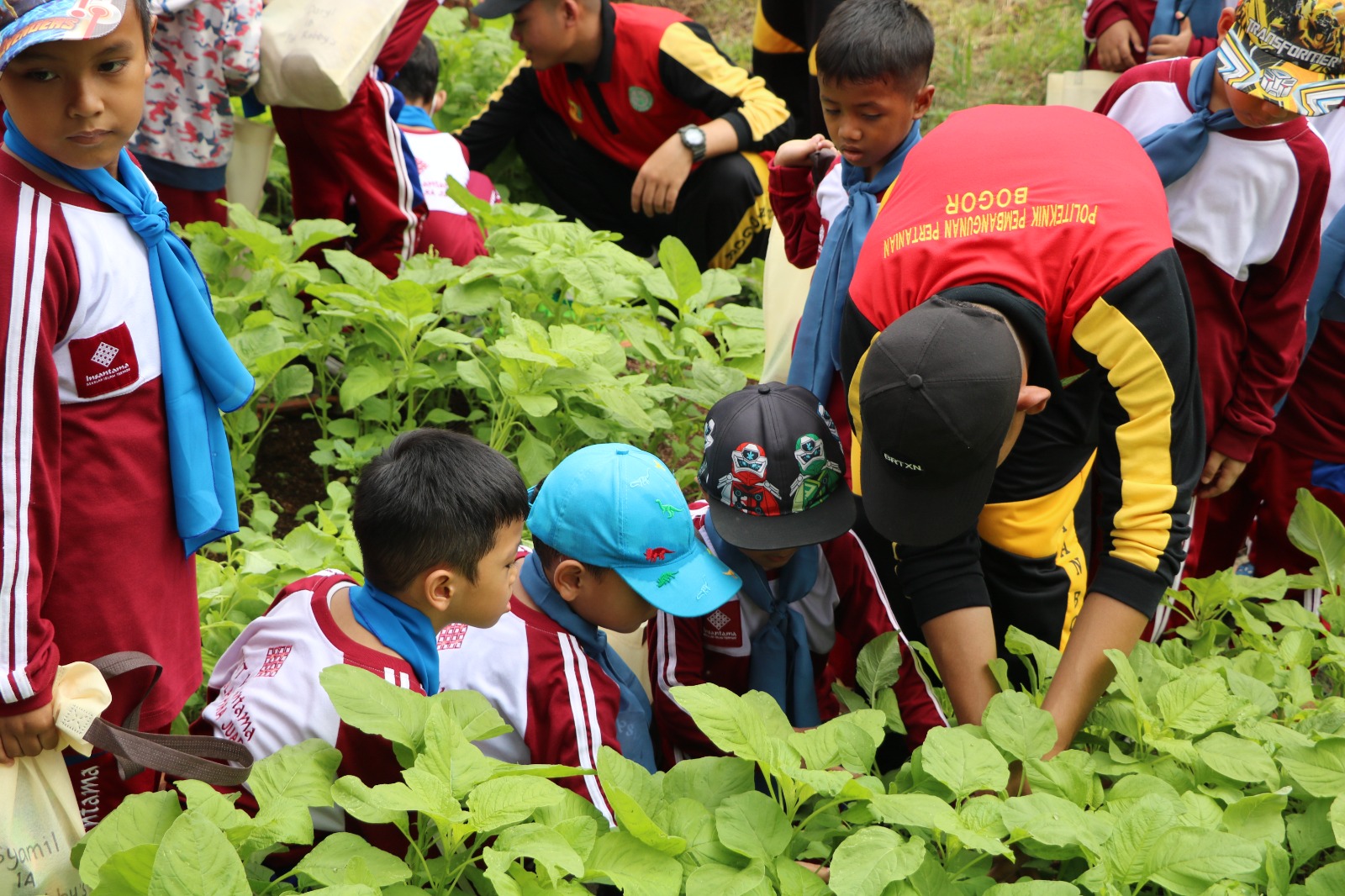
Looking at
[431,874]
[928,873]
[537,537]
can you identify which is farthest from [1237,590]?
[431,874]

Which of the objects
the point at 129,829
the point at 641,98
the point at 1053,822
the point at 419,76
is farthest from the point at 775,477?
the point at 419,76

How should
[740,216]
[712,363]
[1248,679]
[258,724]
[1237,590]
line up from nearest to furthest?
[258,724] < [1248,679] < [1237,590] < [712,363] < [740,216]

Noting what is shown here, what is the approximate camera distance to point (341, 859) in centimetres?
126

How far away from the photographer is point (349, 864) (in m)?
1.23

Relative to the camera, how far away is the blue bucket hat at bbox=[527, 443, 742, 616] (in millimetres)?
1714

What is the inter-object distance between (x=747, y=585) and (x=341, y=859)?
0.77m

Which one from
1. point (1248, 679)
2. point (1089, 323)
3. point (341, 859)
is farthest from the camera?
point (1248, 679)

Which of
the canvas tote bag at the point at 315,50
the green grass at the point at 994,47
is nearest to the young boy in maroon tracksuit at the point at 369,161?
the canvas tote bag at the point at 315,50

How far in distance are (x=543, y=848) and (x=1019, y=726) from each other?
64 centimetres

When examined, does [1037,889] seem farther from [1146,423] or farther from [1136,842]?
[1146,423]

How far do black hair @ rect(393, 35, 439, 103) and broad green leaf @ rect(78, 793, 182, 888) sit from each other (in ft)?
10.2

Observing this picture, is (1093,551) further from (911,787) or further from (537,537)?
(537,537)

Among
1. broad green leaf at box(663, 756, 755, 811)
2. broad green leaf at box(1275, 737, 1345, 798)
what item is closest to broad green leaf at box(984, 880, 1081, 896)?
broad green leaf at box(663, 756, 755, 811)

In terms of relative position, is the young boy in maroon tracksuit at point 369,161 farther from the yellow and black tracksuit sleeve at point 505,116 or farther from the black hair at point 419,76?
the yellow and black tracksuit sleeve at point 505,116
